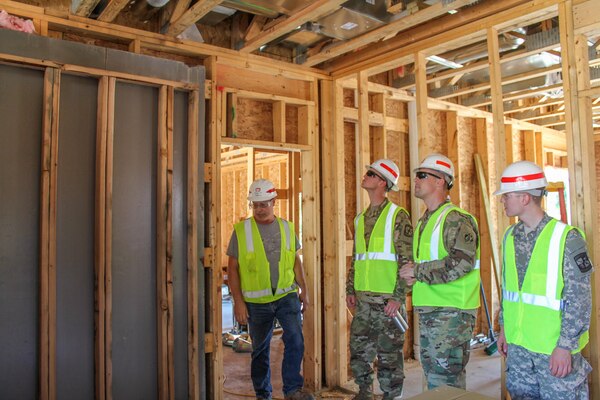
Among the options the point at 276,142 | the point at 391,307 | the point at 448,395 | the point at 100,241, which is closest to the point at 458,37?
the point at 276,142

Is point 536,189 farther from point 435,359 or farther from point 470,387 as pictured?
point 470,387

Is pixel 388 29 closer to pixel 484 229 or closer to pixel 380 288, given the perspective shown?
pixel 380 288

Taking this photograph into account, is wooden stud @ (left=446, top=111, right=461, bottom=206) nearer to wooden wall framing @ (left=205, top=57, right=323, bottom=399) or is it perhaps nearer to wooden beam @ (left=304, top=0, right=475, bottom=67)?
wooden wall framing @ (left=205, top=57, right=323, bottom=399)

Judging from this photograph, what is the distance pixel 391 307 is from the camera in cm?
342

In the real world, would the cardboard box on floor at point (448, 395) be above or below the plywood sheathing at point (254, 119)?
below

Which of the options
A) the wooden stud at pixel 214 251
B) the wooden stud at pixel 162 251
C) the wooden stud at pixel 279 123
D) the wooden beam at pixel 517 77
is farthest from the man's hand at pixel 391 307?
the wooden beam at pixel 517 77

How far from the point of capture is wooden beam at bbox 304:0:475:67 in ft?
10.7

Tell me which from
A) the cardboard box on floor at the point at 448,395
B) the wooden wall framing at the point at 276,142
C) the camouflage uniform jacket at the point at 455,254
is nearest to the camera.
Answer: the cardboard box on floor at the point at 448,395

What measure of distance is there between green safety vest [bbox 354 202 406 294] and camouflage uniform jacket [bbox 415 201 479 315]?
539mm

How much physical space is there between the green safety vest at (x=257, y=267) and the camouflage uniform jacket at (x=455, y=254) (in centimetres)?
125

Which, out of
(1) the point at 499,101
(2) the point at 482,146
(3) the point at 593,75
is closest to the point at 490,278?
(2) the point at 482,146

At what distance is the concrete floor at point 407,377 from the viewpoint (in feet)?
14.3

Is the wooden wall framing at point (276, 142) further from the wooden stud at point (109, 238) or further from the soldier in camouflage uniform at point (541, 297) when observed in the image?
the soldier in camouflage uniform at point (541, 297)

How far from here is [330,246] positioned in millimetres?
4688
